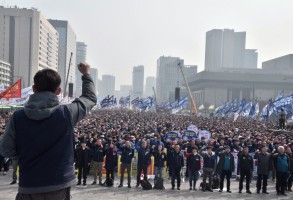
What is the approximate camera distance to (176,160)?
1377 centimetres

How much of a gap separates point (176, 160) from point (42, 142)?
11.8m

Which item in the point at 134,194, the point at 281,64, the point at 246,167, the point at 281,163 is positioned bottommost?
the point at 134,194

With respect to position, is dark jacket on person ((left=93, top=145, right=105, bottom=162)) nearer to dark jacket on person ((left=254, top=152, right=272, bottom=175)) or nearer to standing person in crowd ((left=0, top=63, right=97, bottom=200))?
dark jacket on person ((left=254, top=152, right=272, bottom=175))

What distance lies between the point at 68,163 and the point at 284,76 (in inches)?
5270

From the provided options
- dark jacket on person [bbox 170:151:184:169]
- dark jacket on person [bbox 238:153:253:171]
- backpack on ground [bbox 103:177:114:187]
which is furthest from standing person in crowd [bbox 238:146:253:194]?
backpack on ground [bbox 103:177:114:187]

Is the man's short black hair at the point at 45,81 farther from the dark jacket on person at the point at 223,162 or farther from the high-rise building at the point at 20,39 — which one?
the high-rise building at the point at 20,39

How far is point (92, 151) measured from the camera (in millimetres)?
14500

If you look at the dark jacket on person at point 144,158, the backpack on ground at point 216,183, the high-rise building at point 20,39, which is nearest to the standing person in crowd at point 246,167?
the backpack on ground at point 216,183

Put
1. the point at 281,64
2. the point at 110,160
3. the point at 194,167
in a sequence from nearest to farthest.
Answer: the point at 194,167
the point at 110,160
the point at 281,64

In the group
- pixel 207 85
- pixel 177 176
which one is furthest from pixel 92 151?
pixel 207 85

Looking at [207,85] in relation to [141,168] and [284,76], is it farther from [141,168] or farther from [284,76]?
[141,168]

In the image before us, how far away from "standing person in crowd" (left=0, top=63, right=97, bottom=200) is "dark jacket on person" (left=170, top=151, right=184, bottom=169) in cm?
1151

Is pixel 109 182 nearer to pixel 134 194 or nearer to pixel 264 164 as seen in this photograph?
pixel 134 194

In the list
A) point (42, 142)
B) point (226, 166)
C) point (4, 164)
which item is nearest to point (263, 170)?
point (226, 166)
